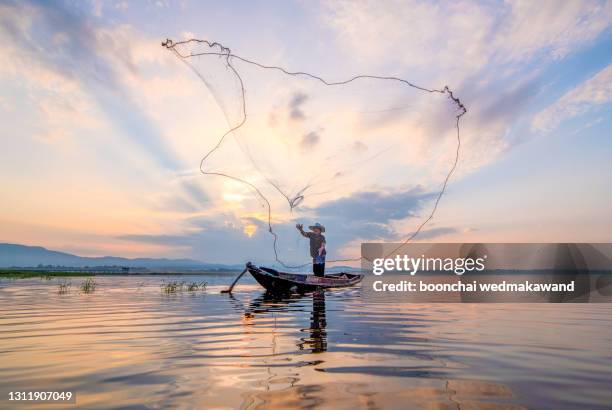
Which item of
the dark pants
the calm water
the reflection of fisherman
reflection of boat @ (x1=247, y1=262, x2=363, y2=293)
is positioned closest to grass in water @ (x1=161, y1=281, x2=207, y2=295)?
reflection of boat @ (x1=247, y1=262, x2=363, y2=293)

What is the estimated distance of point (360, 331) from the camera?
11242 millimetres

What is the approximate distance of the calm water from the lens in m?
5.47

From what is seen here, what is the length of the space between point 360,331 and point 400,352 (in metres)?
2.94

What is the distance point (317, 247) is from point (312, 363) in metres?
23.5

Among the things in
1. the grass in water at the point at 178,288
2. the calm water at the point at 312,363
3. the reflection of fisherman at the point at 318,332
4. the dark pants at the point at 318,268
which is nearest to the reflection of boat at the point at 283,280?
the dark pants at the point at 318,268

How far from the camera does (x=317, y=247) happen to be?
101 ft

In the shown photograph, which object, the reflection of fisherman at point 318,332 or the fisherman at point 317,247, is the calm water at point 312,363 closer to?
the reflection of fisherman at point 318,332

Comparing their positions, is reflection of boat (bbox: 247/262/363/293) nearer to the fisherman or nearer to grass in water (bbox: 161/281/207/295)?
the fisherman

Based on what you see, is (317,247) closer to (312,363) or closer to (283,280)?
(283,280)

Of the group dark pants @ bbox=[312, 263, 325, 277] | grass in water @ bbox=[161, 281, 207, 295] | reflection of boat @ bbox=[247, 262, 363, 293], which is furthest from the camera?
dark pants @ bbox=[312, 263, 325, 277]

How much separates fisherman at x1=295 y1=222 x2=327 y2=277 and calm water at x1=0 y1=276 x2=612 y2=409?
1635cm

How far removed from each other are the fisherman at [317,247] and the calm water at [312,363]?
16351 millimetres

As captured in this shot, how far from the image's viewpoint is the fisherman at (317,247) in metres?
30.0

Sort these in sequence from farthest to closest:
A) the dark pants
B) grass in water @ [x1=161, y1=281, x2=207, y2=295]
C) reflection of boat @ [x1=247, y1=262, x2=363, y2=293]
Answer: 1. the dark pants
2. grass in water @ [x1=161, y1=281, x2=207, y2=295]
3. reflection of boat @ [x1=247, y1=262, x2=363, y2=293]
